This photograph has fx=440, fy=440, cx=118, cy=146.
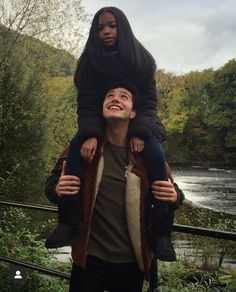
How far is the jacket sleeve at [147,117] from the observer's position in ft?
5.83

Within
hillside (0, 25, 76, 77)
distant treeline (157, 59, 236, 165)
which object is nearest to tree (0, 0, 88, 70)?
hillside (0, 25, 76, 77)

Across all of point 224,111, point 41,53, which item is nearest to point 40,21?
point 41,53

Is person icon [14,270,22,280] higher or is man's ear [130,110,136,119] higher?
man's ear [130,110,136,119]

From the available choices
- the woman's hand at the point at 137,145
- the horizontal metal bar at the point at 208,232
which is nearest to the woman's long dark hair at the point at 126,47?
the woman's hand at the point at 137,145

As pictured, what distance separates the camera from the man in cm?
174

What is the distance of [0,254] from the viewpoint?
382 centimetres

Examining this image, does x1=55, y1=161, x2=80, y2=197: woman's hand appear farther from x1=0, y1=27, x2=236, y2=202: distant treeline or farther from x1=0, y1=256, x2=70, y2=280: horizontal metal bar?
x1=0, y1=27, x2=236, y2=202: distant treeline

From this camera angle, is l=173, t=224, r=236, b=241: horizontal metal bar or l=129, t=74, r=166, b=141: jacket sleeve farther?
l=173, t=224, r=236, b=241: horizontal metal bar

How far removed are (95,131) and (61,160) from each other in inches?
9.4

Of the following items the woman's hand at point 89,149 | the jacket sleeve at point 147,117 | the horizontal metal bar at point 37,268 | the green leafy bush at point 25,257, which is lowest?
the green leafy bush at point 25,257

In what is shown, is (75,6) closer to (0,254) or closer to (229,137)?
(0,254)

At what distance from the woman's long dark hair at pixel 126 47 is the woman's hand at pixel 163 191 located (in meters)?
0.47

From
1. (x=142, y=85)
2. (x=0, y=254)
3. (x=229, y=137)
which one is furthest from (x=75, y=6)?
(x=229, y=137)

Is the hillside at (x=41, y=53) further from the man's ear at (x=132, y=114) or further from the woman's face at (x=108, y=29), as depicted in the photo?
the man's ear at (x=132, y=114)
